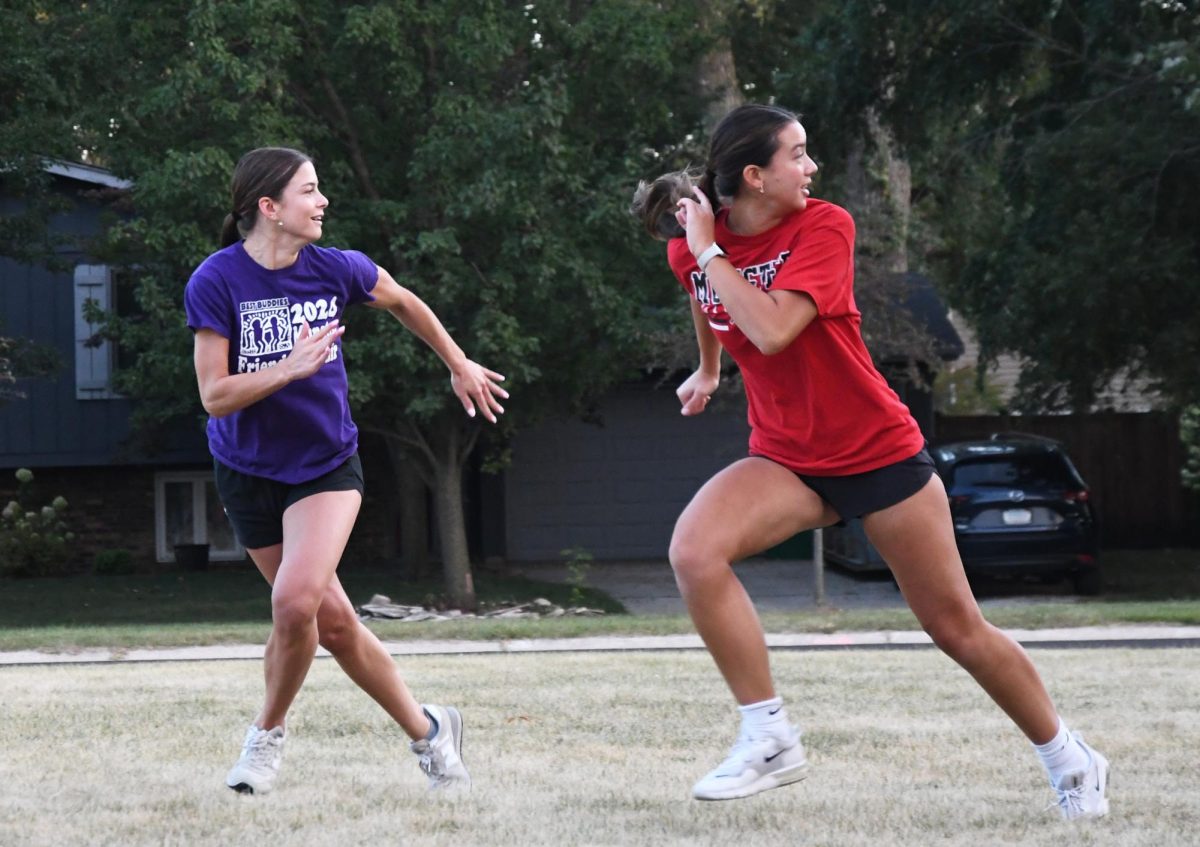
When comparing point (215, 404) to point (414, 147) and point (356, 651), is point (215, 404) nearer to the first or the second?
point (356, 651)

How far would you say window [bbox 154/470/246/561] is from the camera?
2473cm

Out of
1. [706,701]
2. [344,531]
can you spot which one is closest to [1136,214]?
[706,701]

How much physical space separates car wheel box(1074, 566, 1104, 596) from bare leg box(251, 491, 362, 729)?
14.1 meters

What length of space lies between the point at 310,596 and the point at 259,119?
12087 millimetres

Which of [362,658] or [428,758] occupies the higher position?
[362,658]

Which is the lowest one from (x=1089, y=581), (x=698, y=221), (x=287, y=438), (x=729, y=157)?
(x=1089, y=581)

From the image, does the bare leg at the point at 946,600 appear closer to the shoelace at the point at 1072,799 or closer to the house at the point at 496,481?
the shoelace at the point at 1072,799

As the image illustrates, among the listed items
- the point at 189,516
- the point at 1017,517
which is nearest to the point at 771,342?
the point at 1017,517

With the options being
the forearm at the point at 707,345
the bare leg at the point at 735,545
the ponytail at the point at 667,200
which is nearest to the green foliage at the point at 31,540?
the forearm at the point at 707,345

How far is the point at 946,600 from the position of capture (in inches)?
178

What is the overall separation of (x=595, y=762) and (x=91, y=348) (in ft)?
58.5

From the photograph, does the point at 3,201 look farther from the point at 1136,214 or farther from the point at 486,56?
the point at 1136,214

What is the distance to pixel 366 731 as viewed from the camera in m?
6.71

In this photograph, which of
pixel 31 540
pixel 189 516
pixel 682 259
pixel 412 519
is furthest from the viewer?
pixel 189 516
